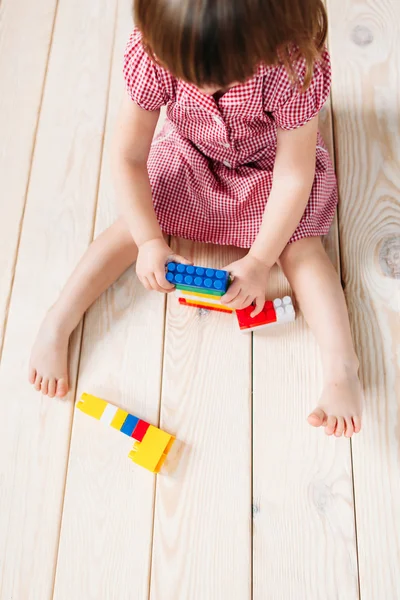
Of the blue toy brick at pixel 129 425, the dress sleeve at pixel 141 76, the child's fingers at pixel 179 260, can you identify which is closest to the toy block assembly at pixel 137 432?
the blue toy brick at pixel 129 425

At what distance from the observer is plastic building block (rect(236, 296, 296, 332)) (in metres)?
→ 0.89

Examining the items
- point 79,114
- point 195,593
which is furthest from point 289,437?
point 79,114

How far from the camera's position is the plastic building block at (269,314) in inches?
35.1

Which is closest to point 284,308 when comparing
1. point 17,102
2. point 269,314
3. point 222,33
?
point 269,314

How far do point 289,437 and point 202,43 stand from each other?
57 cm

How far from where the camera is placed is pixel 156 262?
31.9 inches

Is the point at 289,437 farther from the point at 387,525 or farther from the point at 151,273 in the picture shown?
the point at 151,273

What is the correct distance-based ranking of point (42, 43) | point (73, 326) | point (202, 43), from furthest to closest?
1. point (42, 43)
2. point (73, 326)
3. point (202, 43)

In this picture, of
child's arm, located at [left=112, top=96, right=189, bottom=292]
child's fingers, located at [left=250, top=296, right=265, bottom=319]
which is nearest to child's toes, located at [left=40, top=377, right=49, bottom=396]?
child's arm, located at [left=112, top=96, right=189, bottom=292]

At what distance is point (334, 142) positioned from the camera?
3.39 feet

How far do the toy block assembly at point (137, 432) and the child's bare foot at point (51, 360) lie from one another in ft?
0.16

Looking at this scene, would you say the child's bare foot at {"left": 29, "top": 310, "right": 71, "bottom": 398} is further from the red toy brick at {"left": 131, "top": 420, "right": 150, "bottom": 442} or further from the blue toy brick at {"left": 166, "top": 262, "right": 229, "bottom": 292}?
the blue toy brick at {"left": 166, "top": 262, "right": 229, "bottom": 292}

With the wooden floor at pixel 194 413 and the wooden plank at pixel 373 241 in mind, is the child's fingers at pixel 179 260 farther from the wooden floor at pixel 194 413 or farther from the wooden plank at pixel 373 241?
the wooden plank at pixel 373 241

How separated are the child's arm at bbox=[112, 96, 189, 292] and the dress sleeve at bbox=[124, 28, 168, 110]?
0.06 meters
